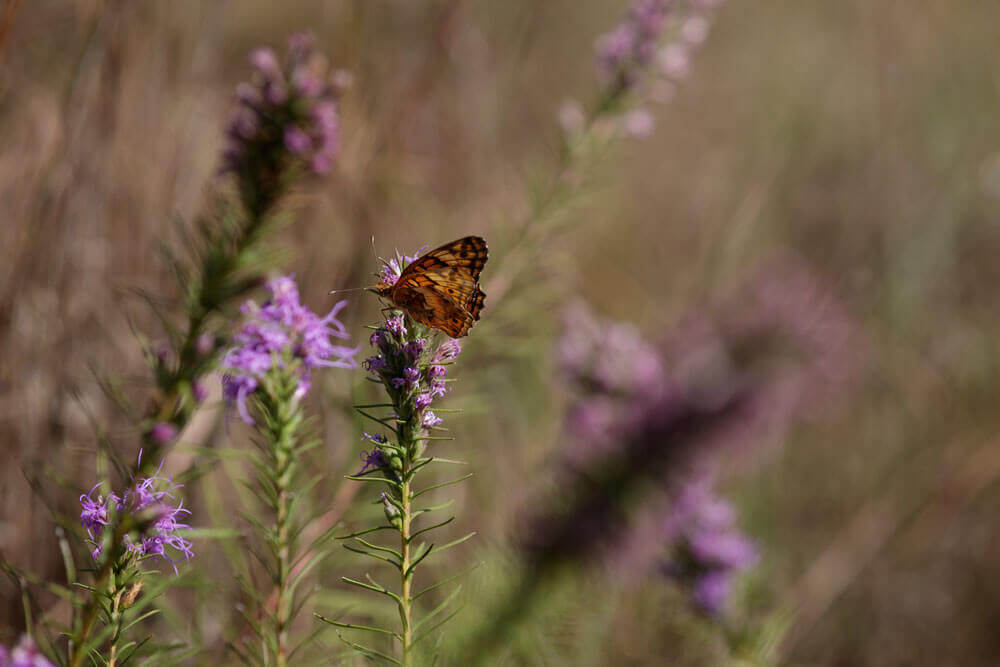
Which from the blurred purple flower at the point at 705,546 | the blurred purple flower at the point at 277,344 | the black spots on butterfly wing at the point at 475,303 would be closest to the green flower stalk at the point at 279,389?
the blurred purple flower at the point at 277,344

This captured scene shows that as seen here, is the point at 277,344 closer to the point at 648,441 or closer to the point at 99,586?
the point at 99,586

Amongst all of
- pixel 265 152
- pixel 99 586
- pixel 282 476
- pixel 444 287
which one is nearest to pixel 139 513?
pixel 99 586

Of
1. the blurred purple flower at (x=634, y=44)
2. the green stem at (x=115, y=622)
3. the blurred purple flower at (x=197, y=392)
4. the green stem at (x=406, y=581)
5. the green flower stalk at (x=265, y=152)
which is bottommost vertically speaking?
the green stem at (x=406, y=581)

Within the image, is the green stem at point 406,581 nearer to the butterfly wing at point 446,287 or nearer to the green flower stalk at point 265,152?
the butterfly wing at point 446,287

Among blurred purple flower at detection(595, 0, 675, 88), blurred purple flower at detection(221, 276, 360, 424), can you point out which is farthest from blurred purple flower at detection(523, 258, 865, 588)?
blurred purple flower at detection(221, 276, 360, 424)

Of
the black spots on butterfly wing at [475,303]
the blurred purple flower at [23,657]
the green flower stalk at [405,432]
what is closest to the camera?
the blurred purple flower at [23,657]

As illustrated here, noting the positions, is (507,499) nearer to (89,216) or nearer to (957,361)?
(89,216)

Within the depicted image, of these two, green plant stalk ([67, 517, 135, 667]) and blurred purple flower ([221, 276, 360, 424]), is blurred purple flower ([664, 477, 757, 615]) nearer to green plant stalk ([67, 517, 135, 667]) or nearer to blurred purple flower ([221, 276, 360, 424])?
blurred purple flower ([221, 276, 360, 424])

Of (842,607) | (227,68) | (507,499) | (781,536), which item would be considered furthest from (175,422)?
(227,68)
